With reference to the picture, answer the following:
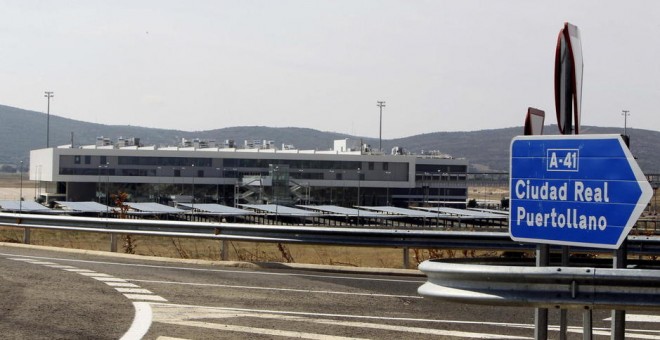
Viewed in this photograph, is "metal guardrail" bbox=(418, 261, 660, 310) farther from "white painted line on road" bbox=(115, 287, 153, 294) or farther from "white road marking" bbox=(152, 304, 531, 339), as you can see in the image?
"white painted line on road" bbox=(115, 287, 153, 294)

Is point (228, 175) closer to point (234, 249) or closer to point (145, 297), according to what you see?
point (234, 249)

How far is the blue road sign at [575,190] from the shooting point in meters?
6.12

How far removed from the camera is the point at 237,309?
12547mm

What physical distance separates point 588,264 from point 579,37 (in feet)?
5.32

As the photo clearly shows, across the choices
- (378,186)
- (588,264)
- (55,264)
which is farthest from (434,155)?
(588,264)

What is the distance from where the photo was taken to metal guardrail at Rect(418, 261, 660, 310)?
6.14 m

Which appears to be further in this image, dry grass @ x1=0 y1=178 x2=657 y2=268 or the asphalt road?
dry grass @ x1=0 y1=178 x2=657 y2=268

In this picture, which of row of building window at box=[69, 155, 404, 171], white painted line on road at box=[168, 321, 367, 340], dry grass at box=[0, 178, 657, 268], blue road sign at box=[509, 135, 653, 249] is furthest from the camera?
row of building window at box=[69, 155, 404, 171]

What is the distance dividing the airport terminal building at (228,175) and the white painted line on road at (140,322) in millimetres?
95399

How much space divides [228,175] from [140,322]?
109130 mm

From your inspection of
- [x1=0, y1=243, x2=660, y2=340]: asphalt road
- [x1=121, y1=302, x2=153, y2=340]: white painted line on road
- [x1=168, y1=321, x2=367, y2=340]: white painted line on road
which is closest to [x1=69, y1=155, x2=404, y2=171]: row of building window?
[x1=0, y1=243, x2=660, y2=340]: asphalt road

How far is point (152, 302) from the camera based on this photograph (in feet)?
42.4

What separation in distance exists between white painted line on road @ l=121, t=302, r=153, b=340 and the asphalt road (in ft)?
0.04

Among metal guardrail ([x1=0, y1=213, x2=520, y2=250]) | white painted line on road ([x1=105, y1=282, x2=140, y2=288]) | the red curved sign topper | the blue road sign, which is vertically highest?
the red curved sign topper
